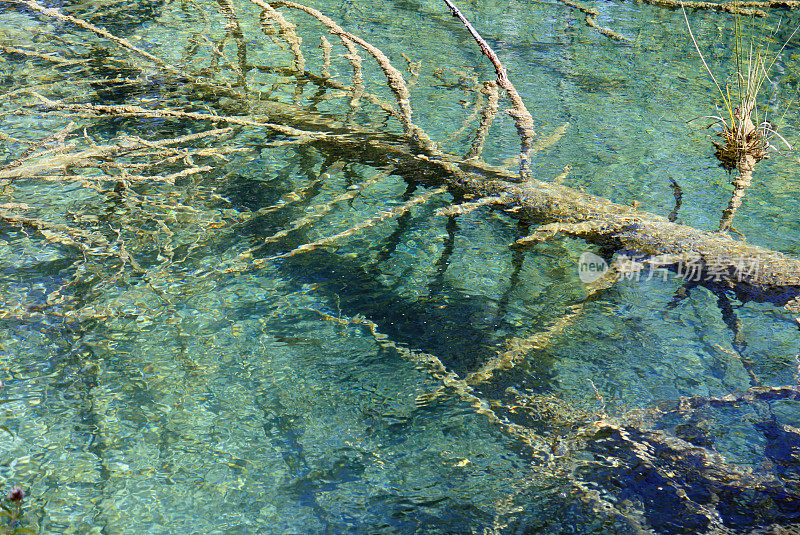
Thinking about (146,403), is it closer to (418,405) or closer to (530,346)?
(418,405)

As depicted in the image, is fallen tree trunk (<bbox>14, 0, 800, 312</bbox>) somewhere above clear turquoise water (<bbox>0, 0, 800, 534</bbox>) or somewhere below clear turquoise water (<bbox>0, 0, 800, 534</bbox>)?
above

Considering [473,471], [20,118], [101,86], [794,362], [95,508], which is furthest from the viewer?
[101,86]

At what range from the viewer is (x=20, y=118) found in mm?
3699

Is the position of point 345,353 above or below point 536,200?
below

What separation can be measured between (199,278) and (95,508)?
106 centimetres

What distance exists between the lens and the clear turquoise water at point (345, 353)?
175cm

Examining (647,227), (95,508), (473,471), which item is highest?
(647,227)

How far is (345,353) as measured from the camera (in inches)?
89.3

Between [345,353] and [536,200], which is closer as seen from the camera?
[345,353]

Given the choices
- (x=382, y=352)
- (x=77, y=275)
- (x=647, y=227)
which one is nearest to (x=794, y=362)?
(x=647, y=227)

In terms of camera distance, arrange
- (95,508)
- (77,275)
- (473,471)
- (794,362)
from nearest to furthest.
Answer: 1. (95,508)
2. (473,471)
3. (794,362)
4. (77,275)

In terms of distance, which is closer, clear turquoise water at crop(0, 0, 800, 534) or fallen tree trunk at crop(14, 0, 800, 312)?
clear turquoise water at crop(0, 0, 800, 534)

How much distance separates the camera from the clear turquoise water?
175cm

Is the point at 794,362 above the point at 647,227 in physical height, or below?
below
